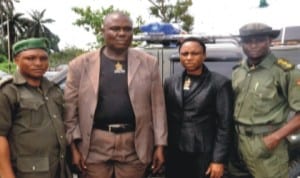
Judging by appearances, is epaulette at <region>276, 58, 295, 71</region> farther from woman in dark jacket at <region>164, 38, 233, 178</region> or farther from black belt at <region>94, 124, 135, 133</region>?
black belt at <region>94, 124, 135, 133</region>

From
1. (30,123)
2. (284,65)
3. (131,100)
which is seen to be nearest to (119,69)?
(131,100)

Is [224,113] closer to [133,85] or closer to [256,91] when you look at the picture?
[256,91]

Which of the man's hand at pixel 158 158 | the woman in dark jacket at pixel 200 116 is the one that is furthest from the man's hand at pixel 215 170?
the man's hand at pixel 158 158

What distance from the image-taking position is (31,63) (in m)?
3.07

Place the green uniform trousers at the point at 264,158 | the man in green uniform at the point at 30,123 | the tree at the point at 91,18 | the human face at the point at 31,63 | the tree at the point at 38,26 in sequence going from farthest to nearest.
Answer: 1. the tree at the point at 38,26
2. the tree at the point at 91,18
3. the green uniform trousers at the point at 264,158
4. the human face at the point at 31,63
5. the man in green uniform at the point at 30,123

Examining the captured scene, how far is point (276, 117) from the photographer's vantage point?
10.3 feet

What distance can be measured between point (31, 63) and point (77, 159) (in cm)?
68

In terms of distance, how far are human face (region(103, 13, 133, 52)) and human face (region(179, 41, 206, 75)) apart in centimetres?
36

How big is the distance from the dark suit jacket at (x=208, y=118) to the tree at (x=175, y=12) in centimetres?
1952

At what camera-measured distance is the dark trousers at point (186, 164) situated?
130 inches

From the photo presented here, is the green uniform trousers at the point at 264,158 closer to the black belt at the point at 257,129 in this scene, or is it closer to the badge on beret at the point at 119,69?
the black belt at the point at 257,129

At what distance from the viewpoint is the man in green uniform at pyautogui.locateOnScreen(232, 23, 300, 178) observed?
10.2 feet

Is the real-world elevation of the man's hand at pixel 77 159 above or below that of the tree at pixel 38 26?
above

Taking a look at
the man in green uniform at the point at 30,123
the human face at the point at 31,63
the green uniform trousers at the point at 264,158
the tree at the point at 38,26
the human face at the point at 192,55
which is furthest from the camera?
the tree at the point at 38,26
